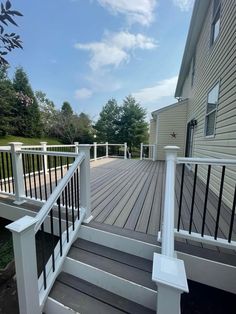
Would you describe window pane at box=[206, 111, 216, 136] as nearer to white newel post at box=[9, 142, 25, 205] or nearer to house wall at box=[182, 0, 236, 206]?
house wall at box=[182, 0, 236, 206]

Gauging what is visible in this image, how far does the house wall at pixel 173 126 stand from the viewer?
8914mm

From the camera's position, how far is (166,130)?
9266 millimetres

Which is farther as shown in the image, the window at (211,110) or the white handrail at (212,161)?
the window at (211,110)

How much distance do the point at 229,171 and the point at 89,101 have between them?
88.1ft

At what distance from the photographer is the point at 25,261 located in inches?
53.8

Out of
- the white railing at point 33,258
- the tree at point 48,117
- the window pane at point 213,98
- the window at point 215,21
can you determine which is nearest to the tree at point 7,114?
the tree at point 48,117

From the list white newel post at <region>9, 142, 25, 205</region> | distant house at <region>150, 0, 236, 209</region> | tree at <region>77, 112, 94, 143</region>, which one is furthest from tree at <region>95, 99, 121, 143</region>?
white newel post at <region>9, 142, 25, 205</region>

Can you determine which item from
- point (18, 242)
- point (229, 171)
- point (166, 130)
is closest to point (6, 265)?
point (18, 242)

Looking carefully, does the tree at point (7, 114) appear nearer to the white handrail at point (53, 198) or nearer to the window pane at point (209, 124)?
the window pane at point (209, 124)

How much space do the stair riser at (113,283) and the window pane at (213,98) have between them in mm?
4061

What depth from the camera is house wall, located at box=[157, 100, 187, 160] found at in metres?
8.91

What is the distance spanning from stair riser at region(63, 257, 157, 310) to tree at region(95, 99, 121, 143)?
825 inches

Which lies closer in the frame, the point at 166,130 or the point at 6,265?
the point at 6,265

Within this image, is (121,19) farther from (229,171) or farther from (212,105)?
(229,171)
